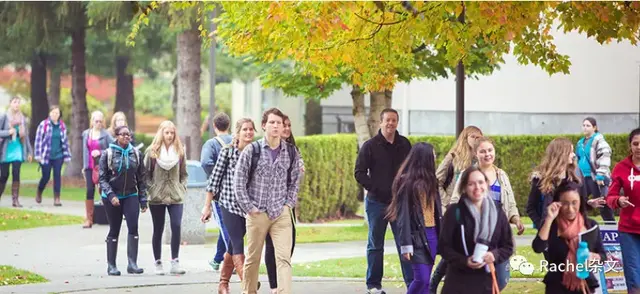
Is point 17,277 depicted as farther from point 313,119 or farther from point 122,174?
point 313,119

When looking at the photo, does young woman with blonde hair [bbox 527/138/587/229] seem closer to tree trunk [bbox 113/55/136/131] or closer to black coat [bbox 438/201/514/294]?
black coat [bbox 438/201/514/294]

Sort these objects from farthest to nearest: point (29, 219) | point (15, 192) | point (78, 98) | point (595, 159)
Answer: point (78, 98) → point (15, 192) → point (29, 219) → point (595, 159)

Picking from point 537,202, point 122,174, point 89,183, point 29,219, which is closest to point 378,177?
point 537,202

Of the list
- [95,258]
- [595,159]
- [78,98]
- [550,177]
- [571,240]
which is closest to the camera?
[571,240]

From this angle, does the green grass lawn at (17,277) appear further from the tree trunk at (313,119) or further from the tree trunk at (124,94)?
the tree trunk at (124,94)

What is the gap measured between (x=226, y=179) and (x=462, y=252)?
11.3 feet

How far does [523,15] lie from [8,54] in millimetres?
24386

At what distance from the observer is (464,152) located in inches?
418

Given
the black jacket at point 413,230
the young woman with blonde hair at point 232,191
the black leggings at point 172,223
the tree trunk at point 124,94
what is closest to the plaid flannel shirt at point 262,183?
the young woman with blonde hair at point 232,191

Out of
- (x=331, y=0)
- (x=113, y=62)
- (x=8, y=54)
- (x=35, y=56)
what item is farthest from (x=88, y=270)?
(x=113, y=62)

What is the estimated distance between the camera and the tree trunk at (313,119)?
114ft

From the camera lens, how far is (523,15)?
388 inches

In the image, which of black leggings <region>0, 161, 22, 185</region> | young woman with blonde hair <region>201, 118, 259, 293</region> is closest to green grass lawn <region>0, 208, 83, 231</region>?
black leggings <region>0, 161, 22, 185</region>

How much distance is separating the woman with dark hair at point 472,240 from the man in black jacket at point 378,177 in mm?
3166
